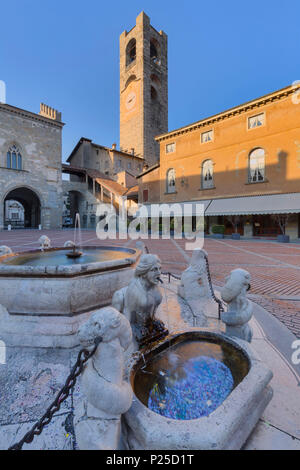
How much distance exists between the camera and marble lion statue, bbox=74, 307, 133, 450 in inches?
51.8

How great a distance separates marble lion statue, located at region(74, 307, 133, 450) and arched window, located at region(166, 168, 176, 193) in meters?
24.4

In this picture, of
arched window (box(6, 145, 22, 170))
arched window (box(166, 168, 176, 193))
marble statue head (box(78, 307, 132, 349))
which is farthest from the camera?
arched window (box(6, 145, 22, 170))

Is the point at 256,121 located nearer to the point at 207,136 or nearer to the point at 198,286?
the point at 207,136

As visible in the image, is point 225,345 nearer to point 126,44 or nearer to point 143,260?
point 143,260

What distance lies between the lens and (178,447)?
1.21 meters

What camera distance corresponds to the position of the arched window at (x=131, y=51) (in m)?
44.8

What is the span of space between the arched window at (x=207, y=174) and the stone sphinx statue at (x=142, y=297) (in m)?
21.2

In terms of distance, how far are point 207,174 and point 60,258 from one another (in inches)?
813

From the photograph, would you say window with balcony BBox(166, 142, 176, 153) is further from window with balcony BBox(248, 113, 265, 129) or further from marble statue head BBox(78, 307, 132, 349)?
marble statue head BBox(78, 307, 132, 349)

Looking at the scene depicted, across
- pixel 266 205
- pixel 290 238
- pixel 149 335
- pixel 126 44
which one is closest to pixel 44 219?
pixel 266 205

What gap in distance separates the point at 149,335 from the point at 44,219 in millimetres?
31276

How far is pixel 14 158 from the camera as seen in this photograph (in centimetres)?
2764

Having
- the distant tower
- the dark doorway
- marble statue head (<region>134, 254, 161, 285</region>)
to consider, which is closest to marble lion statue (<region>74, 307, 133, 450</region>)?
marble statue head (<region>134, 254, 161, 285</region>)

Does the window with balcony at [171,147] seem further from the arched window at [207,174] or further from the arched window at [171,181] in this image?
the arched window at [207,174]
